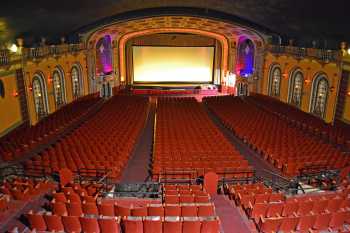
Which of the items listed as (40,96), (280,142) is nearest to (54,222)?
(280,142)

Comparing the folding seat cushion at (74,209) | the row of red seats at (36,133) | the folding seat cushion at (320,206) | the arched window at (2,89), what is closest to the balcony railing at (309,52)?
the folding seat cushion at (320,206)

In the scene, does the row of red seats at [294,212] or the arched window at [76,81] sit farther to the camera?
the arched window at [76,81]

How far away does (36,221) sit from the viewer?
6.98 meters

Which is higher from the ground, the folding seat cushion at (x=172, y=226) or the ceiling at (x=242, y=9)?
the ceiling at (x=242, y=9)

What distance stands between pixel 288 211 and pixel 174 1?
19.1m

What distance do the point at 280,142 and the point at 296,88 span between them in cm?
1211

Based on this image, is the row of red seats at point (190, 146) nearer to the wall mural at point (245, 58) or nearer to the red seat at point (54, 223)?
the red seat at point (54, 223)

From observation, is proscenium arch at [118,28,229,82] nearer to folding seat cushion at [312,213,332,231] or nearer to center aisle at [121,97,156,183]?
center aisle at [121,97,156,183]

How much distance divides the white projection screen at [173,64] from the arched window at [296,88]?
494 inches

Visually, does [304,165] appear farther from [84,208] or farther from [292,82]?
[292,82]

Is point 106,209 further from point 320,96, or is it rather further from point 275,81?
point 275,81

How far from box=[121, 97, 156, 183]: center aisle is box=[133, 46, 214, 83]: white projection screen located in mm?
17707

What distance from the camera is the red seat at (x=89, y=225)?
6727mm

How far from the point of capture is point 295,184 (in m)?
10.7
